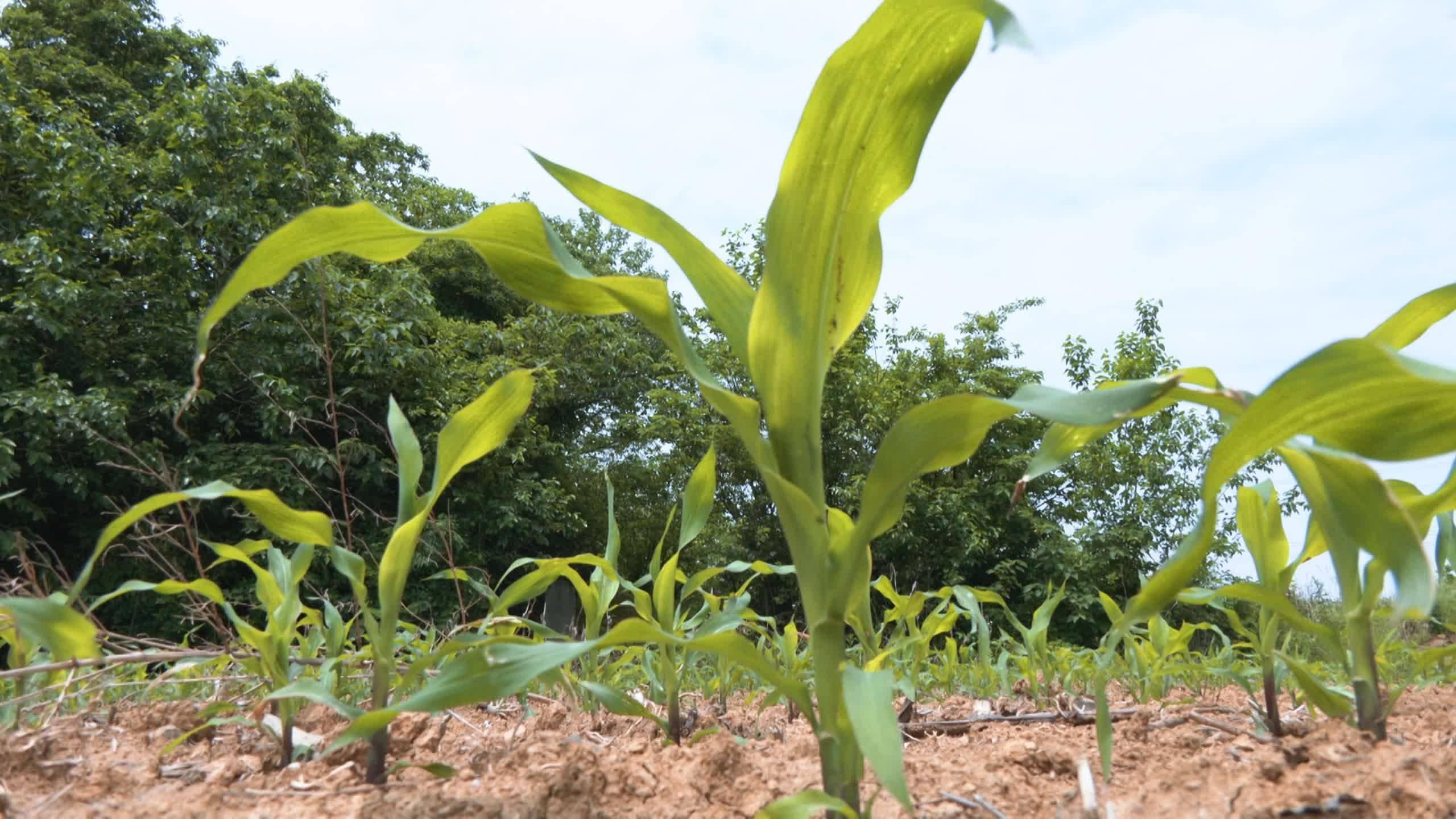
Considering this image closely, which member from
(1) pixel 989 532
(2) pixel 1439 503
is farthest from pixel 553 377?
(2) pixel 1439 503

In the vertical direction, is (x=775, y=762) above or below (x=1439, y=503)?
below

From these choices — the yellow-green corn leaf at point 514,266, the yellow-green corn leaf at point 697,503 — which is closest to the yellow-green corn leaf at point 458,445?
the yellow-green corn leaf at point 514,266

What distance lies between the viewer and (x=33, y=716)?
1.18 m

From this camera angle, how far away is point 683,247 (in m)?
0.68

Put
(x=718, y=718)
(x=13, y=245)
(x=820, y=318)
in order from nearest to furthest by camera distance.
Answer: (x=820, y=318) < (x=718, y=718) < (x=13, y=245)

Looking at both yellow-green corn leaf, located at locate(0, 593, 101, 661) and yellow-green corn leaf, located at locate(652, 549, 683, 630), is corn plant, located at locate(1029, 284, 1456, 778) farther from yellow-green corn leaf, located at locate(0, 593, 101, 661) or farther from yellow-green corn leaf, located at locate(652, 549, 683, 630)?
yellow-green corn leaf, located at locate(0, 593, 101, 661)

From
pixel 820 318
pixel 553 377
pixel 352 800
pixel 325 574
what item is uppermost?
pixel 553 377

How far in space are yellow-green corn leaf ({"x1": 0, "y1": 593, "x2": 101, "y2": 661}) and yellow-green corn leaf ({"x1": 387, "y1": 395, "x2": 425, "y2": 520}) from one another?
1.01 feet

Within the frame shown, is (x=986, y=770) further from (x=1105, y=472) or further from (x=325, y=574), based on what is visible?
(x=1105, y=472)

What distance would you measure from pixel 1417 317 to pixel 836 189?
0.60 m

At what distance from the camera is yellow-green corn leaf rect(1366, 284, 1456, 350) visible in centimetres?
77

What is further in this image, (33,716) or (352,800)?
(33,716)

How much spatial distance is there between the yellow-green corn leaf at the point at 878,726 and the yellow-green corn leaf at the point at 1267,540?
656 mm

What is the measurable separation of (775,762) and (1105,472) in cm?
1251
